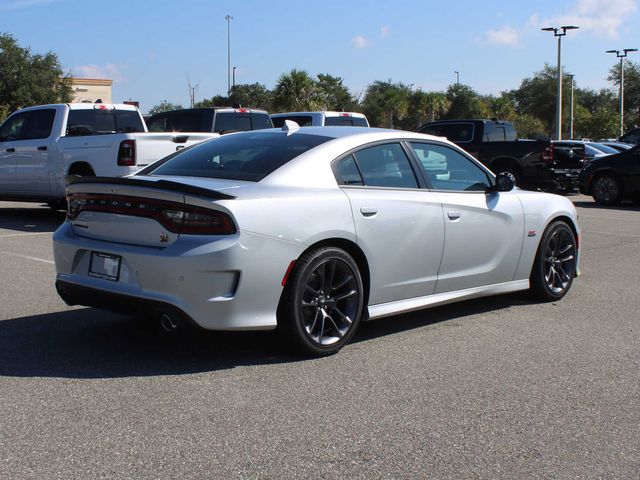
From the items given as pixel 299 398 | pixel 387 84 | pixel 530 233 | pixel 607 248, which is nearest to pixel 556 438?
pixel 299 398

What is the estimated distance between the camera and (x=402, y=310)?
19.9 feet

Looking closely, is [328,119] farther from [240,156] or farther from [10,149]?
[240,156]

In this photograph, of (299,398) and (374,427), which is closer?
(374,427)

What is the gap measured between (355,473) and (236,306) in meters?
1.66

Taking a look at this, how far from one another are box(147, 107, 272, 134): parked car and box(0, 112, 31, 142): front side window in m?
2.88

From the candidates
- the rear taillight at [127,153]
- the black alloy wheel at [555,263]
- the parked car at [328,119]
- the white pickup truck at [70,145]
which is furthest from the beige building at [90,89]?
the black alloy wheel at [555,263]

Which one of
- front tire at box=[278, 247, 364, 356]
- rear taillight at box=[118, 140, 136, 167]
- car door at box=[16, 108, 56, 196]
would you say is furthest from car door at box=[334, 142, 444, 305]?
car door at box=[16, 108, 56, 196]

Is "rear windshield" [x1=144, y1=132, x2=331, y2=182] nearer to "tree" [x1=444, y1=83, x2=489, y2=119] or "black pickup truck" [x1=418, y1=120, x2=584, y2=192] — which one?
"black pickup truck" [x1=418, y1=120, x2=584, y2=192]

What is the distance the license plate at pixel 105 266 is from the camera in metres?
5.30

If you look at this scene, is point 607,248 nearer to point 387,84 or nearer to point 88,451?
point 88,451

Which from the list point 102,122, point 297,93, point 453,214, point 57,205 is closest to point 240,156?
point 453,214

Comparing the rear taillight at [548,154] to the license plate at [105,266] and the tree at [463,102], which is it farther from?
the tree at [463,102]

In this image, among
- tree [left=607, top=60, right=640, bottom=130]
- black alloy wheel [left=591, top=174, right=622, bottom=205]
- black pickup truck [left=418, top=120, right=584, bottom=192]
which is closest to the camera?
black alloy wheel [left=591, top=174, right=622, bottom=205]

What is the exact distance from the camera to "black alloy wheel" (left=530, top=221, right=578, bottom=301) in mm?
7414
